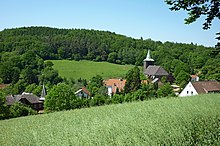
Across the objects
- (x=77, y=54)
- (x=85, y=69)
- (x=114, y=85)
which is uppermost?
(x=77, y=54)

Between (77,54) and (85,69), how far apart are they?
17813mm

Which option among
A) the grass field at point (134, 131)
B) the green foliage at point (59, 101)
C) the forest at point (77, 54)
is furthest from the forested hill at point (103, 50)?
the grass field at point (134, 131)

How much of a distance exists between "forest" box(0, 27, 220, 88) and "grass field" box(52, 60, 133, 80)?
482 cm

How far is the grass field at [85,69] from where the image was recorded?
256 feet

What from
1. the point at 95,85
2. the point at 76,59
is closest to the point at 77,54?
the point at 76,59

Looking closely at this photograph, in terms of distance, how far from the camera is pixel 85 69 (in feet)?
278

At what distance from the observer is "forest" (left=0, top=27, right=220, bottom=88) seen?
71.2 m

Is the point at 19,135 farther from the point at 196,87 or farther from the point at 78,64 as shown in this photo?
the point at 78,64

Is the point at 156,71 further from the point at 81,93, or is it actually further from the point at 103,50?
the point at 103,50

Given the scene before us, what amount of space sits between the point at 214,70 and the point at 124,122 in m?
53.0

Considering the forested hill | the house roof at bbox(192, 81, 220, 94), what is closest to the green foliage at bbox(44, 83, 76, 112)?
the house roof at bbox(192, 81, 220, 94)

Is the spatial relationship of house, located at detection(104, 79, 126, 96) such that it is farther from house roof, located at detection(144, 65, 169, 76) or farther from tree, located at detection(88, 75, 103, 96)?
house roof, located at detection(144, 65, 169, 76)

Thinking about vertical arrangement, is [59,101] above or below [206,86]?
below

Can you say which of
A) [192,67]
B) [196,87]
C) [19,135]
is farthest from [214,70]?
[19,135]
